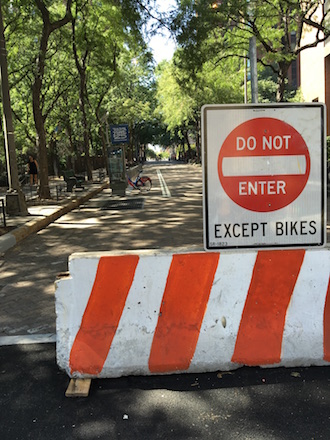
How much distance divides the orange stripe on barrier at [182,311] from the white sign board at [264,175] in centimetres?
21

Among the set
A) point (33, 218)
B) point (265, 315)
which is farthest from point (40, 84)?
point (265, 315)

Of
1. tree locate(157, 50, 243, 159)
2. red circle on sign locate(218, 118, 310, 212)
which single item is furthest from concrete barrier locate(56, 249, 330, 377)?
tree locate(157, 50, 243, 159)

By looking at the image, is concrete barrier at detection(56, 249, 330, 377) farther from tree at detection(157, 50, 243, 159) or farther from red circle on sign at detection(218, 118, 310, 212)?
tree at detection(157, 50, 243, 159)

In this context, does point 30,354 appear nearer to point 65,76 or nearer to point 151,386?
point 151,386

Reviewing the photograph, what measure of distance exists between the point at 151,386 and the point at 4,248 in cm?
620

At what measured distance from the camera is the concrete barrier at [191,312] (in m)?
3.23

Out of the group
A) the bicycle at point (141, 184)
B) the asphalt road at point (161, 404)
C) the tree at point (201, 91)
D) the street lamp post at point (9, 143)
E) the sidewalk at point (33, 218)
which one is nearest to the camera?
the asphalt road at point (161, 404)

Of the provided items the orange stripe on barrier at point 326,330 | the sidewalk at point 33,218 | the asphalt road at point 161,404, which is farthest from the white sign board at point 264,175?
the sidewalk at point 33,218

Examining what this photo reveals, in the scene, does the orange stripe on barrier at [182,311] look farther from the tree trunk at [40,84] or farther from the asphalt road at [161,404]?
the tree trunk at [40,84]

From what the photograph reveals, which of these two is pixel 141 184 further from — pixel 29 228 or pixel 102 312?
pixel 102 312

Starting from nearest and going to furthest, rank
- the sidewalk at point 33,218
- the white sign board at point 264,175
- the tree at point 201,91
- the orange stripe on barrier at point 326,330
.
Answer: the white sign board at point 264,175 → the orange stripe on barrier at point 326,330 → the sidewalk at point 33,218 → the tree at point 201,91

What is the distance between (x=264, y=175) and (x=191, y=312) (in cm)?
117

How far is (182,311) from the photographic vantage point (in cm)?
329

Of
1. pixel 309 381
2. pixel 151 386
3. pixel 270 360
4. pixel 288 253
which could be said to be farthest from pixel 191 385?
pixel 288 253
